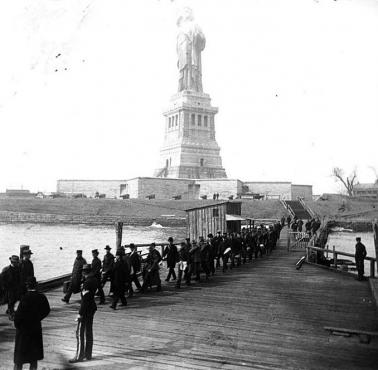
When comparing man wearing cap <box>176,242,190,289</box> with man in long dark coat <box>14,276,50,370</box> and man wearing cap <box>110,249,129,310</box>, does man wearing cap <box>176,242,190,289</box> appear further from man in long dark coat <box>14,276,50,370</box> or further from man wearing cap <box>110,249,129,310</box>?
man in long dark coat <box>14,276,50,370</box>

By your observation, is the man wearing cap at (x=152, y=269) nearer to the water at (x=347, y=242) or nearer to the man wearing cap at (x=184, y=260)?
the man wearing cap at (x=184, y=260)

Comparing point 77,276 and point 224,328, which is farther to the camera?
point 77,276

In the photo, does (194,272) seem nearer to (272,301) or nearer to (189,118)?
(272,301)

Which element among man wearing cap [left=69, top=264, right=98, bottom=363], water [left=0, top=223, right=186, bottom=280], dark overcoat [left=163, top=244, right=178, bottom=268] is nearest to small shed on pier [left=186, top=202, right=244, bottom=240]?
water [left=0, top=223, right=186, bottom=280]

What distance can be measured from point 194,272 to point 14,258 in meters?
6.92

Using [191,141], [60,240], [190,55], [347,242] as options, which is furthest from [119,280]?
[190,55]

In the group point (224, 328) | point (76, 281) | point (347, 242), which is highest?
point (76, 281)

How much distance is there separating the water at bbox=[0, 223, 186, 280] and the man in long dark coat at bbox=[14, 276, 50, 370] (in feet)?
51.3

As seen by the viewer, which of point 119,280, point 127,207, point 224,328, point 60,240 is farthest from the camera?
point 127,207


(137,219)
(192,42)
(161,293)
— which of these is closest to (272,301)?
(161,293)

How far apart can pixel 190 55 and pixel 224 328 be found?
8150 cm

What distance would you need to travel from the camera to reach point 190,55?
86250 mm

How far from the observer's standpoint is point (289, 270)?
62.4 ft

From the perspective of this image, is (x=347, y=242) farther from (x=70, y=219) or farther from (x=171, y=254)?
(x=70, y=219)
